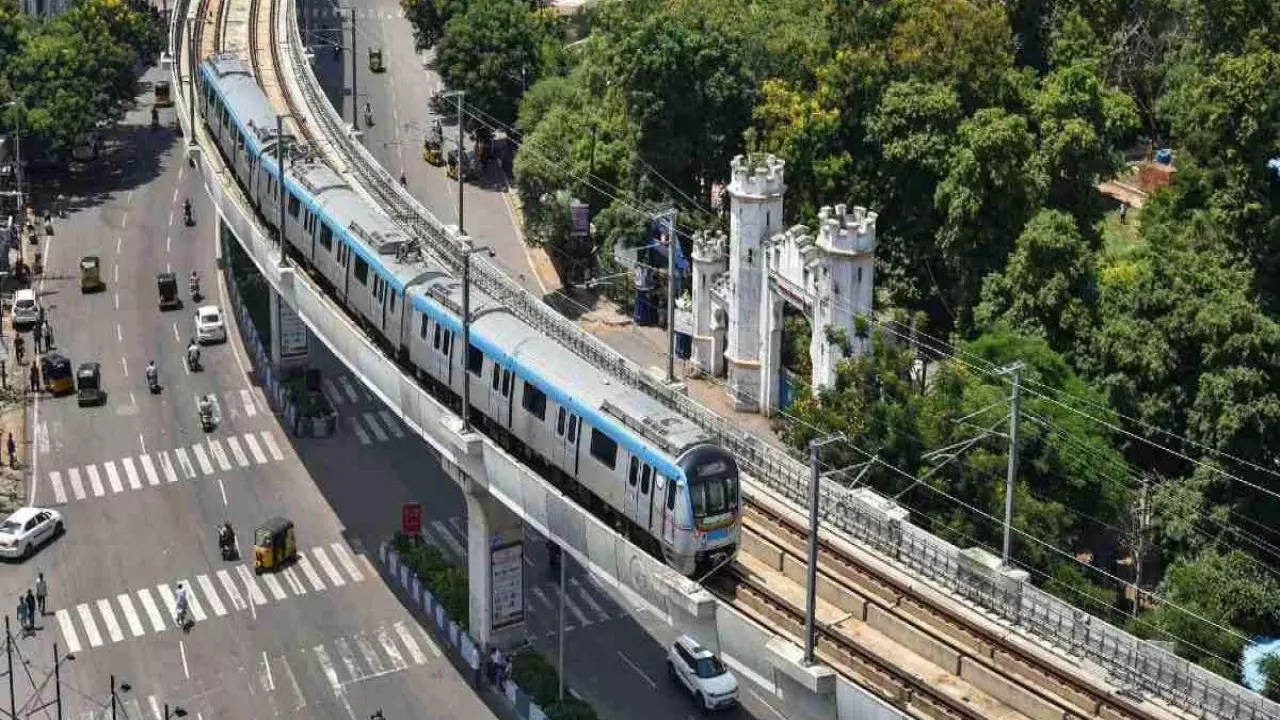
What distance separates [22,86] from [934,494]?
79408 millimetres

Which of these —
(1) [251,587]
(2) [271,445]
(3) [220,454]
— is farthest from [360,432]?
(1) [251,587]

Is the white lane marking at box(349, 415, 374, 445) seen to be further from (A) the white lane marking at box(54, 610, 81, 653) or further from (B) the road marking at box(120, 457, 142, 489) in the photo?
(A) the white lane marking at box(54, 610, 81, 653)

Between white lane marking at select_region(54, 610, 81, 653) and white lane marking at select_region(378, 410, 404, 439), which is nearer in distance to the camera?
white lane marking at select_region(54, 610, 81, 653)

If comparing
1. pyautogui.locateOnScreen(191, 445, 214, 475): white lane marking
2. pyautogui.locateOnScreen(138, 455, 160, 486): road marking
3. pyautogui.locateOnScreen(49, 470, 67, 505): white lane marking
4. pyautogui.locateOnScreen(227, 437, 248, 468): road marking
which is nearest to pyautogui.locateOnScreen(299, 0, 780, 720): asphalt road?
pyautogui.locateOnScreen(227, 437, 248, 468): road marking

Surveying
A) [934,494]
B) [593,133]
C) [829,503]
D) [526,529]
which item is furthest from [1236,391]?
[593,133]

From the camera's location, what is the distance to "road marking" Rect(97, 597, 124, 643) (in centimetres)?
7662

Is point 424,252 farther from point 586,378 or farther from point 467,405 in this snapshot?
point 586,378

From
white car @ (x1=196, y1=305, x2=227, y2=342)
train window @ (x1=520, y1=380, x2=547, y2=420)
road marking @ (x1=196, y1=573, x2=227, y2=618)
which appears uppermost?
train window @ (x1=520, y1=380, x2=547, y2=420)

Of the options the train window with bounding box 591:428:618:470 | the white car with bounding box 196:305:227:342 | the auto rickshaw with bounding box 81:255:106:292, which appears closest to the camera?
the train window with bounding box 591:428:618:470

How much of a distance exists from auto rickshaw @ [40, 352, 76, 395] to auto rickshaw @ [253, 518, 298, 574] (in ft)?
72.2

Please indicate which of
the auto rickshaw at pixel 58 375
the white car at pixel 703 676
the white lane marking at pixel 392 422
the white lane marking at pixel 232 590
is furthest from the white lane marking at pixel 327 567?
the auto rickshaw at pixel 58 375

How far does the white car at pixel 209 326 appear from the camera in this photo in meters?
106

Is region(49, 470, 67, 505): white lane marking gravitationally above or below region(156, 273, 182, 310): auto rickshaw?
below

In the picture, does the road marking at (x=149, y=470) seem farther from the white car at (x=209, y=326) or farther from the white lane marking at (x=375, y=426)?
the white car at (x=209, y=326)
